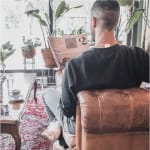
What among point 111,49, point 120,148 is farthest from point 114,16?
point 120,148

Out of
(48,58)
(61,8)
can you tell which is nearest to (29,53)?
(48,58)

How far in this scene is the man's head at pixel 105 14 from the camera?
1.62 meters

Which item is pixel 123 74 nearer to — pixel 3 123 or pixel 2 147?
pixel 3 123

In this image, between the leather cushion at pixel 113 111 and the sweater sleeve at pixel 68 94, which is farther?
the sweater sleeve at pixel 68 94

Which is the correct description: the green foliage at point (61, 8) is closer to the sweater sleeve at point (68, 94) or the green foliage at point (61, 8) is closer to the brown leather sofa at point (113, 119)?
the sweater sleeve at point (68, 94)

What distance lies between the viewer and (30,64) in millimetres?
4512

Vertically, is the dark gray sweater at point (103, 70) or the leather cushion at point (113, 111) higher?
the dark gray sweater at point (103, 70)

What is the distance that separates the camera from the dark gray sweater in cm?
152

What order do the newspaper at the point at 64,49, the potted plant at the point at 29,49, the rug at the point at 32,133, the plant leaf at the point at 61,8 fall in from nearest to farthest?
the rug at the point at 32,133 < the newspaper at the point at 64,49 < the plant leaf at the point at 61,8 < the potted plant at the point at 29,49

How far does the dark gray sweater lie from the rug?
0.94 metres

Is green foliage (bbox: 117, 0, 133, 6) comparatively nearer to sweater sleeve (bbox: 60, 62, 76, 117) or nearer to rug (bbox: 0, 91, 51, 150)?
rug (bbox: 0, 91, 51, 150)

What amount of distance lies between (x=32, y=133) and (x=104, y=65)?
4.55 feet

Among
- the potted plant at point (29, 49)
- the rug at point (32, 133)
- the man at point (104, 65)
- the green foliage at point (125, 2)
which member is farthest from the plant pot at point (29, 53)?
the man at point (104, 65)

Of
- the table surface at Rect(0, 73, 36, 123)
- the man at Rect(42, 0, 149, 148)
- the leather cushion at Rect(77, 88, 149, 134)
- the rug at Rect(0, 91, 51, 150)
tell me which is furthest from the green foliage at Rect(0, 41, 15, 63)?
the leather cushion at Rect(77, 88, 149, 134)
